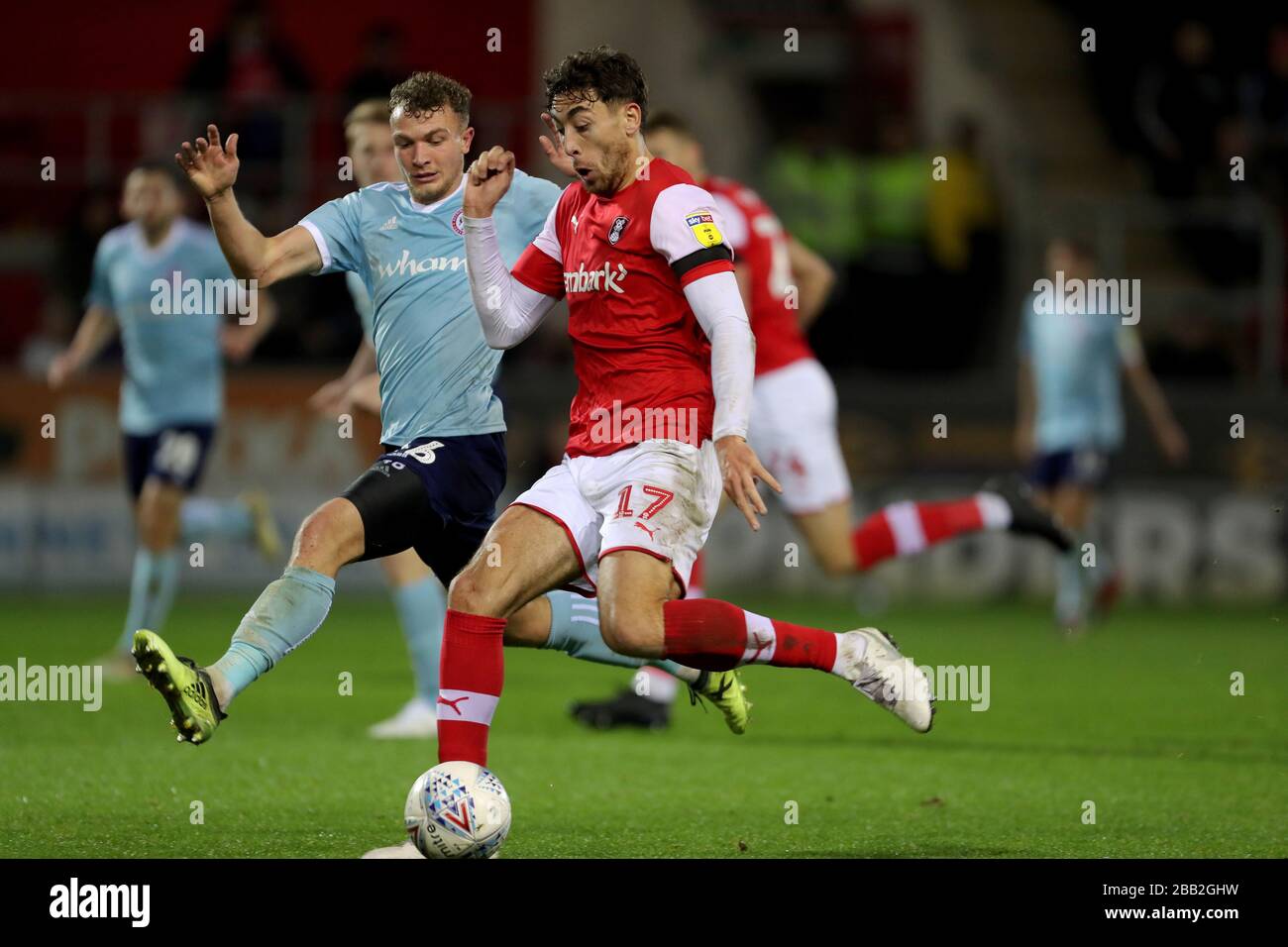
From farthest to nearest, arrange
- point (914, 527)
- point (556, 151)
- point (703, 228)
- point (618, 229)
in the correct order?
point (914, 527)
point (556, 151)
point (618, 229)
point (703, 228)

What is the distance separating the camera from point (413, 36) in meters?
20.1

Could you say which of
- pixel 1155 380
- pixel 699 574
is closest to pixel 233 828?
pixel 699 574

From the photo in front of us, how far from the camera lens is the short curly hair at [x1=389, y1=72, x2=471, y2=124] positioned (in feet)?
21.4

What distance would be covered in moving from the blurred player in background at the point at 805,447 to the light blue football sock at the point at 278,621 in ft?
12.4

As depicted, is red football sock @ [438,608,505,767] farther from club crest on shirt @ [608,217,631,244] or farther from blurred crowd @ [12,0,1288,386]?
blurred crowd @ [12,0,1288,386]

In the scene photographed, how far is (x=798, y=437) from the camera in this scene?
984 cm

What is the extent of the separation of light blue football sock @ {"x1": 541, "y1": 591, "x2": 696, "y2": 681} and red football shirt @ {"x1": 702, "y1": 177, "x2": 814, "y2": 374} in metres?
2.91

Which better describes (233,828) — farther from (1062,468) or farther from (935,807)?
(1062,468)

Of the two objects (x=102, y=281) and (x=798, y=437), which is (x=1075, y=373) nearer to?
(x=798, y=437)

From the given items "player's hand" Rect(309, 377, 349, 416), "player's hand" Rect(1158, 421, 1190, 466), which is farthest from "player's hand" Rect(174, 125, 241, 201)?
"player's hand" Rect(1158, 421, 1190, 466)

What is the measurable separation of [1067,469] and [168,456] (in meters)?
6.53

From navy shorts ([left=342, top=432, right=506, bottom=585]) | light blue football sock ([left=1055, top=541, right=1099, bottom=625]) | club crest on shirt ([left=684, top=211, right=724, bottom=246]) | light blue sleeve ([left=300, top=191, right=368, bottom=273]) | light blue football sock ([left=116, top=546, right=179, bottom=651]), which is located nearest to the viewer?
club crest on shirt ([left=684, top=211, right=724, bottom=246])

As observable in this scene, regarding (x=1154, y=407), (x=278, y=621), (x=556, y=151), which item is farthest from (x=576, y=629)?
(x=1154, y=407)

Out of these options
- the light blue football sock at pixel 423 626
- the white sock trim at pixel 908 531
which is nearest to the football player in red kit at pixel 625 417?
the light blue football sock at pixel 423 626
